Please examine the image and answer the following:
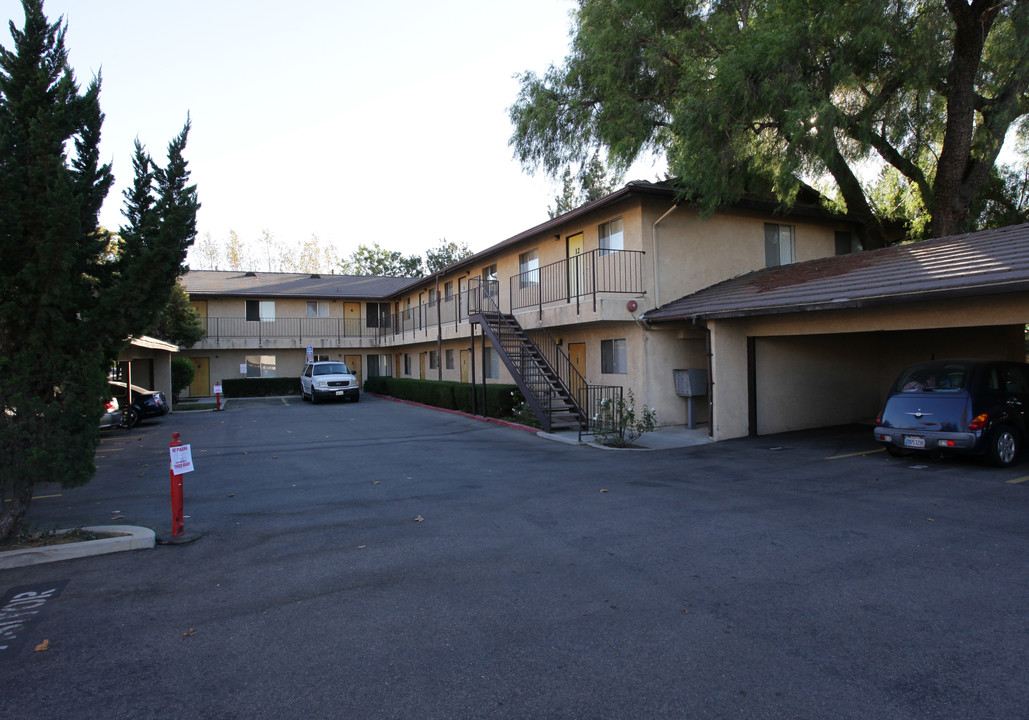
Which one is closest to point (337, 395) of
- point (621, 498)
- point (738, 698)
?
point (621, 498)

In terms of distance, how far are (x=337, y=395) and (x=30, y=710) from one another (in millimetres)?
24067

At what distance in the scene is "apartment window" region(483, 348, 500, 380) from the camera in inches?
873

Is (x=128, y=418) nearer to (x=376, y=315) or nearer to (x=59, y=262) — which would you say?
(x=59, y=262)

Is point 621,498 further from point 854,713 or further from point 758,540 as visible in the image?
point 854,713

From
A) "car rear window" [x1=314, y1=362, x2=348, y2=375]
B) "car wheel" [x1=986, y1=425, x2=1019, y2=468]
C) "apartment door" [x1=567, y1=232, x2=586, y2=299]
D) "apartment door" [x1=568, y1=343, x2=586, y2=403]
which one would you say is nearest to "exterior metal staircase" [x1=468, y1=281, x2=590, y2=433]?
"apartment door" [x1=568, y1=343, x2=586, y2=403]

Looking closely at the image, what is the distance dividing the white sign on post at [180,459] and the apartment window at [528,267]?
43.0 feet

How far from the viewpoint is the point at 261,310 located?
1362 inches

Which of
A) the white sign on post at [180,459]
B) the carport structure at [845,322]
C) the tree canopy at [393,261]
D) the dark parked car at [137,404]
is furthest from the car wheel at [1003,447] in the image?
the tree canopy at [393,261]

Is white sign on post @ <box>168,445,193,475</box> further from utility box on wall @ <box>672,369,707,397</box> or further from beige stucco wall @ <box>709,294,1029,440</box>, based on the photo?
utility box on wall @ <box>672,369,707,397</box>

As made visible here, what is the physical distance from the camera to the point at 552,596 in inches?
186

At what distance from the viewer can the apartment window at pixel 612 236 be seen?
15531 mm

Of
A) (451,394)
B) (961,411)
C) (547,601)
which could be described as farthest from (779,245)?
Result: (547,601)

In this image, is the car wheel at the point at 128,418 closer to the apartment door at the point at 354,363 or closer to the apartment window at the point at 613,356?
the apartment window at the point at 613,356

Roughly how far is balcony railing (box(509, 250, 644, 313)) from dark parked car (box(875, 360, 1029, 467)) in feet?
20.3
